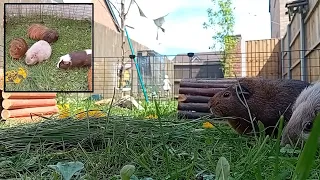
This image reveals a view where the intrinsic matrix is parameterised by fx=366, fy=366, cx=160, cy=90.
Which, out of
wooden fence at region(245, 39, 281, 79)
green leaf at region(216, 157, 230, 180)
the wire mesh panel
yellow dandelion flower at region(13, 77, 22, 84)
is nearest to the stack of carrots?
yellow dandelion flower at region(13, 77, 22, 84)

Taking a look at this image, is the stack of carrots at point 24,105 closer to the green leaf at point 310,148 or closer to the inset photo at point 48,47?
the inset photo at point 48,47

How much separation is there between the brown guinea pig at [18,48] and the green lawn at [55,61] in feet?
0.11

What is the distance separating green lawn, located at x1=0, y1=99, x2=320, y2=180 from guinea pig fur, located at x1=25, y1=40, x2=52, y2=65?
164 centimetres

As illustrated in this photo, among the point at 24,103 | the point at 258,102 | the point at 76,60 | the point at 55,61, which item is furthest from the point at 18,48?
the point at 258,102

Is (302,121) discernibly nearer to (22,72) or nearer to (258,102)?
(258,102)

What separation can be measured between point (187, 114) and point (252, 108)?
3.51 feet

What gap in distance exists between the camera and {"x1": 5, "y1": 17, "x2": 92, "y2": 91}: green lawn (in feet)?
10.3

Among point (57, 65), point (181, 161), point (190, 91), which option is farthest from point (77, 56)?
point (181, 161)

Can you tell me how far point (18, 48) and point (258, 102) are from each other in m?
2.31

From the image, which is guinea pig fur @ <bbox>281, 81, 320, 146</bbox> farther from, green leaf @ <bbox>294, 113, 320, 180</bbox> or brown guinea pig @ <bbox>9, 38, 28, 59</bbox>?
brown guinea pig @ <bbox>9, 38, 28, 59</bbox>

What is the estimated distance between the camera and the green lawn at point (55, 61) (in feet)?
10.3

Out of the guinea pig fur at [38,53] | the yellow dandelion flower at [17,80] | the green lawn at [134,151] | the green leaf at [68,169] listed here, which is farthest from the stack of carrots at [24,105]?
the green leaf at [68,169]

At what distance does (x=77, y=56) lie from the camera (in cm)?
321

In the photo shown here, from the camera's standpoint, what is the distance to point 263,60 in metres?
7.72
